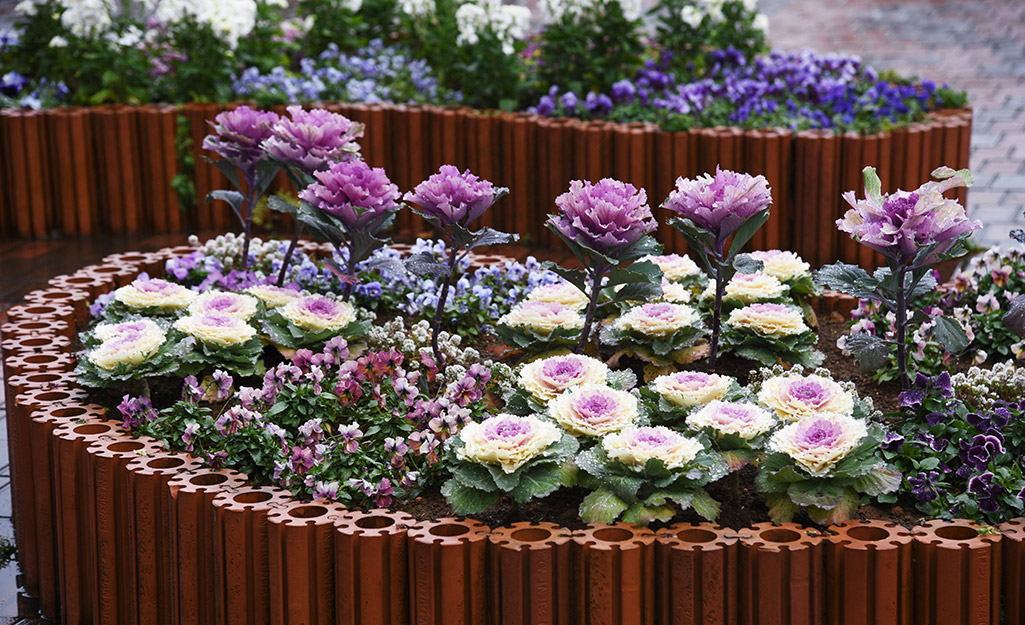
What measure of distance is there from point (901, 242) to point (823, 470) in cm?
68

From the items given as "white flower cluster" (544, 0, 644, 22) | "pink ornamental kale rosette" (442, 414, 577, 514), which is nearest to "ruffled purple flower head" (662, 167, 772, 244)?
"pink ornamental kale rosette" (442, 414, 577, 514)

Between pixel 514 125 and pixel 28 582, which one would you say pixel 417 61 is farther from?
pixel 28 582

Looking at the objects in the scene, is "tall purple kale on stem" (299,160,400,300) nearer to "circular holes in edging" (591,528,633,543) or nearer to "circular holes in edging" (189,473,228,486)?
"circular holes in edging" (189,473,228,486)

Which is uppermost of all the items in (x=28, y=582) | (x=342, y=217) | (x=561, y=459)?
(x=342, y=217)

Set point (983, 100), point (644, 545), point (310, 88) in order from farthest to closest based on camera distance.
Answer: point (983, 100)
point (310, 88)
point (644, 545)

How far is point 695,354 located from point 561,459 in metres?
0.83

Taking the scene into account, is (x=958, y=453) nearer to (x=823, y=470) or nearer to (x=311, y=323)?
(x=823, y=470)

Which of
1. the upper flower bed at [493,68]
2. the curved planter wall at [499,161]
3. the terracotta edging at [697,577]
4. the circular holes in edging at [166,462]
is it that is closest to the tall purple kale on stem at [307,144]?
the circular holes in edging at [166,462]

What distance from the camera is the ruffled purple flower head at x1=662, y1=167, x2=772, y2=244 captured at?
3.17 metres

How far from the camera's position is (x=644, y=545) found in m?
2.58

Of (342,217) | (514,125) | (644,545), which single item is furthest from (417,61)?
(644,545)

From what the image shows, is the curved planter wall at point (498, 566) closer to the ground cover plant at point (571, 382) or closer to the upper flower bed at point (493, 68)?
the ground cover plant at point (571, 382)

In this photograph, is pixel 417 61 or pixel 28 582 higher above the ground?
pixel 417 61

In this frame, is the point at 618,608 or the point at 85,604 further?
the point at 85,604
